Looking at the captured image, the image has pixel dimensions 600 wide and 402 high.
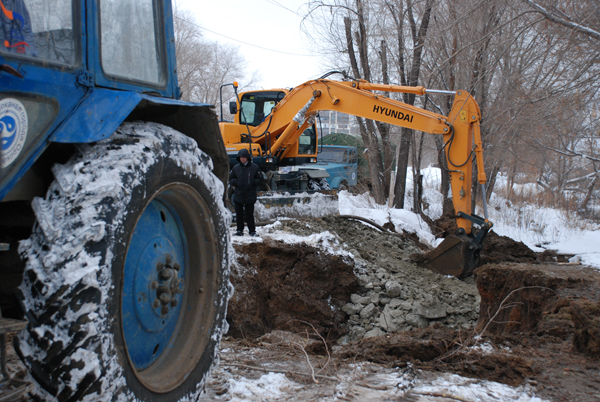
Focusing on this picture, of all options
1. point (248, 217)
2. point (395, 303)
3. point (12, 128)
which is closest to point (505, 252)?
point (395, 303)

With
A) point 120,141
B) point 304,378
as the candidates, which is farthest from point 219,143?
point 304,378

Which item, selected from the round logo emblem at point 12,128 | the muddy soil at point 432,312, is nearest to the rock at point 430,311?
the muddy soil at point 432,312

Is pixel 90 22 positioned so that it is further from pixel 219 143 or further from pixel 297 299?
pixel 297 299

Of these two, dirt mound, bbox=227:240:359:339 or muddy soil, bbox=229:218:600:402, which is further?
dirt mound, bbox=227:240:359:339

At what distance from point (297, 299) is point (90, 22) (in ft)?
15.9

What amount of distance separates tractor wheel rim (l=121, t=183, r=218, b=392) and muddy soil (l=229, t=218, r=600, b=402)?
1.41 meters


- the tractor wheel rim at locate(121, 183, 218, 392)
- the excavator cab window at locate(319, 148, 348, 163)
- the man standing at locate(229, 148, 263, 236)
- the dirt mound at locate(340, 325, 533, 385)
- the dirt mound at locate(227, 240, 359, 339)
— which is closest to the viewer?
the tractor wheel rim at locate(121, 183, 218, 392)

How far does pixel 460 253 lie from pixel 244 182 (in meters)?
4.04

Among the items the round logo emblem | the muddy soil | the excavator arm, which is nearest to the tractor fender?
the round logo emblem

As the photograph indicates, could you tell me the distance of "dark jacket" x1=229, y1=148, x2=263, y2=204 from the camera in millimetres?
8633

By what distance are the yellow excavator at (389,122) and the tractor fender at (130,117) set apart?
5.61 m

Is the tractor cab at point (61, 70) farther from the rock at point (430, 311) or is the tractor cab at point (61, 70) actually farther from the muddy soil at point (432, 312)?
the rock at point (430, 311)

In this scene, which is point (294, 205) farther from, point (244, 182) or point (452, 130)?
point (452, 130)

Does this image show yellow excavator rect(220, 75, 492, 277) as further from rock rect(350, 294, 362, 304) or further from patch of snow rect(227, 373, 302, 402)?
patch of snow rect(227, 373, 302, 402)
